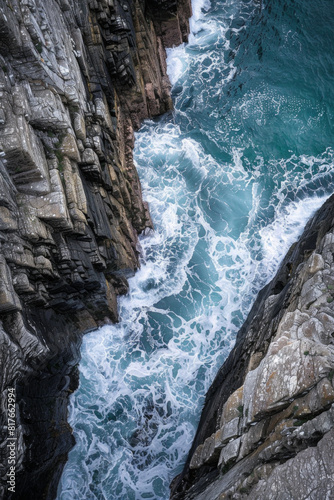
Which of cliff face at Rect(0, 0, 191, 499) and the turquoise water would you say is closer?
cliff face at Rect(0, 0, 191, 499)

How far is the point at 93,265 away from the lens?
23500mm

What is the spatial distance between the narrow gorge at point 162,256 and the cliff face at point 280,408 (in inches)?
3.3

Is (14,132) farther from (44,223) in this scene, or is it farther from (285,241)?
(285,241)

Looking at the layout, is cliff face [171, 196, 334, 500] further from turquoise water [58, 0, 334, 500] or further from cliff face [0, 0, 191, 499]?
cliff face [0, 0, 191, 499]

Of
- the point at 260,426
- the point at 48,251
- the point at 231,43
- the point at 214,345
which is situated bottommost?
the point at 214,345

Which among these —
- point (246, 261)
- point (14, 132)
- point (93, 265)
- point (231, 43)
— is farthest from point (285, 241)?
point (231, 43)

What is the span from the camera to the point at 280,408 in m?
14.9

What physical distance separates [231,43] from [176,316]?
100ft

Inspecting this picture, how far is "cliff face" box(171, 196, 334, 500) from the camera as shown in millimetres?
12633

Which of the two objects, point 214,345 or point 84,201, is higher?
point 84,201

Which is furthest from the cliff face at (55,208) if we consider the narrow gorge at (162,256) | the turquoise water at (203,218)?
the turquoise water at (203,218)

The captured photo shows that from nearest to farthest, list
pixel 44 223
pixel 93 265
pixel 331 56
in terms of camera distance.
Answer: pixel 44 223 → pixel 93 265 → pixel 331 56

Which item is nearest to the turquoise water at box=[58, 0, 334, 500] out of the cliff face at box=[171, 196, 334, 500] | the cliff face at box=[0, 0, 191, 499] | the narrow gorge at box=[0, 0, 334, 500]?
the narrow gorge at box=[0, 0, 334, 500]

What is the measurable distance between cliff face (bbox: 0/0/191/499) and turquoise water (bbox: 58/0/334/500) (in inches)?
75.4
